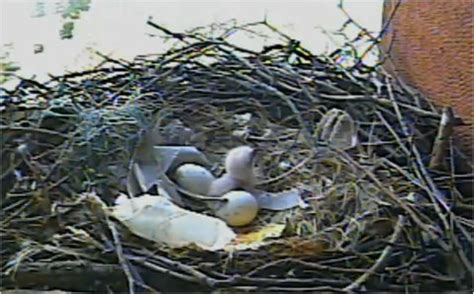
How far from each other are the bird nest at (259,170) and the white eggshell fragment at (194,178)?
77 millimetres

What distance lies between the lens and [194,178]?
109 cm

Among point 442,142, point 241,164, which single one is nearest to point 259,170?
point 241,164

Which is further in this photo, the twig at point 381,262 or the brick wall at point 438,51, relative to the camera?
the brick wall at point 438,51

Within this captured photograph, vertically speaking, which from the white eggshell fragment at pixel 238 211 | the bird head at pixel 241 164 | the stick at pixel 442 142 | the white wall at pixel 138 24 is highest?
the white wall at pixel 138 24

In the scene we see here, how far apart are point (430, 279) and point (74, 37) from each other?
2.95ft

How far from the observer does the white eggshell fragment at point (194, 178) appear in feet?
3.55

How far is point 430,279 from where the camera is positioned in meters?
0.80

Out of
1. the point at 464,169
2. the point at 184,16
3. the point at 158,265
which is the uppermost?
the point at 184,16

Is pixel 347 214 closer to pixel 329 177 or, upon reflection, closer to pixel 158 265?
pixel 329 177

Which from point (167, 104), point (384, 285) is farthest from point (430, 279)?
point (167, 104)

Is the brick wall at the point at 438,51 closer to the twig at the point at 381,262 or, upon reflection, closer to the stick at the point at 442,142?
the stick at the point at 442,142

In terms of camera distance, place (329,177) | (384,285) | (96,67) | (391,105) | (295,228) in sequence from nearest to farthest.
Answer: (384,285)
(295,228)
(329,177)
(391,105)
(96,67)

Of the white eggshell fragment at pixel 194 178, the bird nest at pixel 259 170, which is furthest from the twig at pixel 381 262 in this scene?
the white eggshell fragment at pixel 194 178

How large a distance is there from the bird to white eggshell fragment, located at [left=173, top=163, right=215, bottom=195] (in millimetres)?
10
